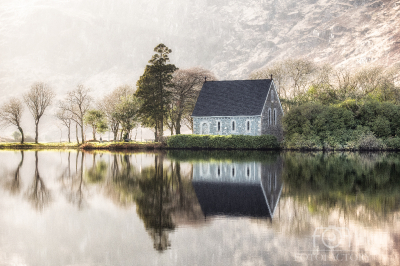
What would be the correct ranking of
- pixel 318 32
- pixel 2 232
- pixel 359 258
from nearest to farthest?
1. pixel 359 258
2. pixel 2 232
3. pixel 318 32

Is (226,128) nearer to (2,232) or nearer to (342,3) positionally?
(2,232)

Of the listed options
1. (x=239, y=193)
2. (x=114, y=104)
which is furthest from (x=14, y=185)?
(x=114, y=104)

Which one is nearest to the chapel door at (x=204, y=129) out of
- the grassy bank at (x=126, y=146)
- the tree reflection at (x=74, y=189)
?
the grassy bank at (x=126, y=146)

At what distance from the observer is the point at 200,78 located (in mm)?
56594

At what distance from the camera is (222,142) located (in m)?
42.4

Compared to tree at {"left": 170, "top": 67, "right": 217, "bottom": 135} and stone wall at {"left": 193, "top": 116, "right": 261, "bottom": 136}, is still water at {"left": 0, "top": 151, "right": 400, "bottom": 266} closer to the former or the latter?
stone wall at {"left": 193, "top": 116, "right": 261, "bottom": 136}

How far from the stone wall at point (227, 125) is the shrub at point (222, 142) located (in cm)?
402

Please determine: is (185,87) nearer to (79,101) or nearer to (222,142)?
(222,142)

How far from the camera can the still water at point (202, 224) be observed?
608cm

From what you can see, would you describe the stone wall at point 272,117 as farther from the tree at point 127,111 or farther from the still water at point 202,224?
the still water at point 202,224

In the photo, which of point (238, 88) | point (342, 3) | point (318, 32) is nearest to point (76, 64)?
point (318, 32)

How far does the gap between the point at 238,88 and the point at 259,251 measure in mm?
44481

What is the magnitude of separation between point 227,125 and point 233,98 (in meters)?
3.92

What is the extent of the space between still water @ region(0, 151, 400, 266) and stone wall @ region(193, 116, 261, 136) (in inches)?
1283
